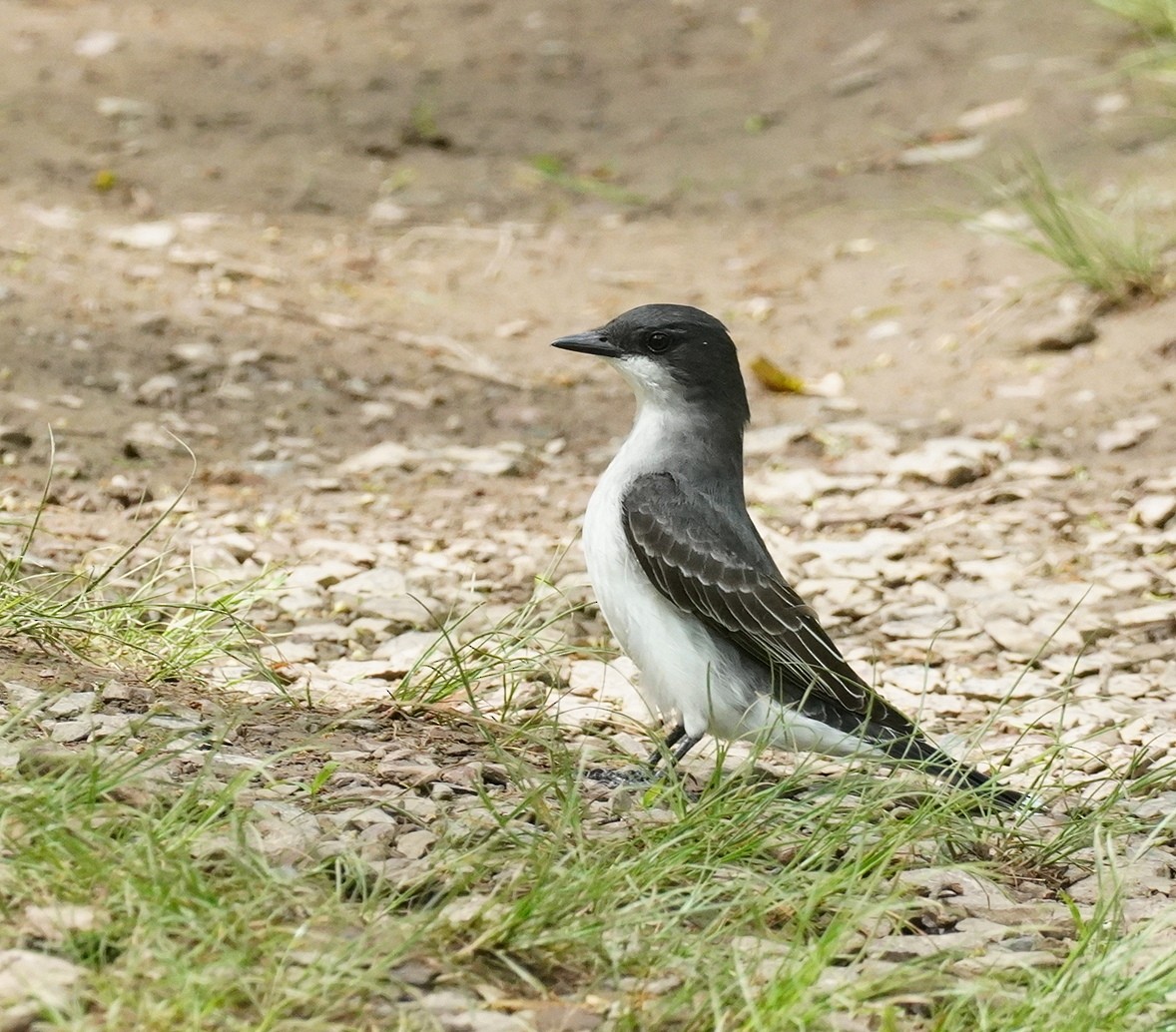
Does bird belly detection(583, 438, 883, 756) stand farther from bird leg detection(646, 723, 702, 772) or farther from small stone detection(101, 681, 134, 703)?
small stone detection(101, 681, 134, 703)

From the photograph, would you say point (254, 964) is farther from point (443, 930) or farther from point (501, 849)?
point (501, 849)

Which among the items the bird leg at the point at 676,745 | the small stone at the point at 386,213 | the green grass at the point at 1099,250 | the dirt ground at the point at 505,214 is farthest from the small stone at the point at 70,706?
the small stone at the point at 386,213

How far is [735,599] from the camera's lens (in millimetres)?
4625

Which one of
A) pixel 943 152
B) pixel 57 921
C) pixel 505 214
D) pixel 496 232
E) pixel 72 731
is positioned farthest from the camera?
pixel 943 152

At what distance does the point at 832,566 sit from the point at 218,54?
263 inches

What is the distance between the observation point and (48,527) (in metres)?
5.59

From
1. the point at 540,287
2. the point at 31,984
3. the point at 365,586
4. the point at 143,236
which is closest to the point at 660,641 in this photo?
the point at 365,586

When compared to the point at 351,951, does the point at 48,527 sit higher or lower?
lower

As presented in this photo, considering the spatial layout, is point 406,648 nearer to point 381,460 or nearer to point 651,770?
point 651,770

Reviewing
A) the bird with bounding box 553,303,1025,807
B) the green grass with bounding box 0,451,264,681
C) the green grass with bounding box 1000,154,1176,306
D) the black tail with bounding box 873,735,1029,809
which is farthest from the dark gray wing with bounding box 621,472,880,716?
the green grass with bounding box 1000,154,1176,306

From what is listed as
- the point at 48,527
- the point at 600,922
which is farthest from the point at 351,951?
the point at 48,527

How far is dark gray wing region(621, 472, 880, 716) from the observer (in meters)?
4.61

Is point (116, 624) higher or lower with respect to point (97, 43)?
lower

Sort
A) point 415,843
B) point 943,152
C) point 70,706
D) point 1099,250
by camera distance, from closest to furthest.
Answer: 1. point 415,843
2. point 70,706
3. point 1099,250
4. point 943,152
